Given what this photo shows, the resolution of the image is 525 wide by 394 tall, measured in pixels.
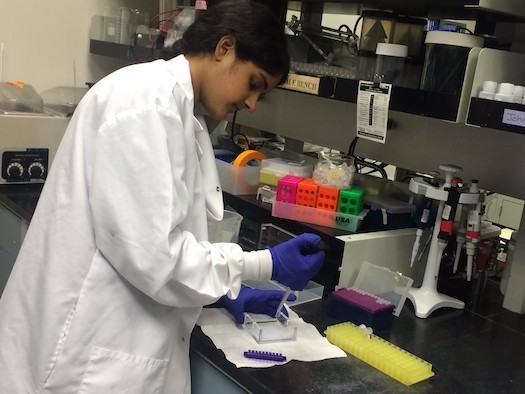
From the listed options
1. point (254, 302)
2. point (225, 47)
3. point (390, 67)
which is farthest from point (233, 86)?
point (390, 67)

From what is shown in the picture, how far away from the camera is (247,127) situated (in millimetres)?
2568

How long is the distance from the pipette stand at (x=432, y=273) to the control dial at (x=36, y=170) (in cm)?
144

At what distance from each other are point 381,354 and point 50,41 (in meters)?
2.08

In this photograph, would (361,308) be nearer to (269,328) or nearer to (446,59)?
(269,328)

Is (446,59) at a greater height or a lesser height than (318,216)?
greater

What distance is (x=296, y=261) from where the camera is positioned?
125 cm

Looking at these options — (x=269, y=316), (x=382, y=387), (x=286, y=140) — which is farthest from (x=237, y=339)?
(x=286, y=140)

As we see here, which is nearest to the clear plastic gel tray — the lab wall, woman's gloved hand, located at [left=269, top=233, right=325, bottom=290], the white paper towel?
the white paper towel

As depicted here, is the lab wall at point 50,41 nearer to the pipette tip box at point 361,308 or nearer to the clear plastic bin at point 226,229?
the clear plastic bin at point 226,229

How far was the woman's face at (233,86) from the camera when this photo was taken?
3.76 feet

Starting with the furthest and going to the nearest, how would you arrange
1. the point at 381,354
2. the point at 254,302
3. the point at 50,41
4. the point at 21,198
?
1. the point at 50,41
2. the point at 21,198
3. the point at 254,302
4. the point at 381,354

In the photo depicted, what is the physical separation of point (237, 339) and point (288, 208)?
490 mm

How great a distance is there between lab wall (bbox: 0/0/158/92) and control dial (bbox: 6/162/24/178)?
1.74 feet

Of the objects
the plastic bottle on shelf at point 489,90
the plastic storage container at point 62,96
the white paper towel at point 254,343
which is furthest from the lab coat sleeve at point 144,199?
the plastic storage container at point 62,96
